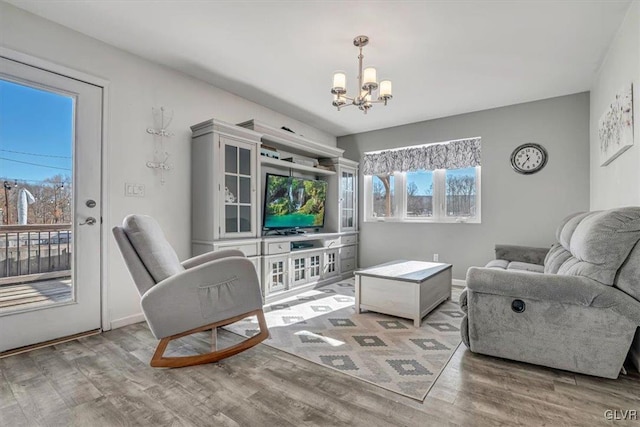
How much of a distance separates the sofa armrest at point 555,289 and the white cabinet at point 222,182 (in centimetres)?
225

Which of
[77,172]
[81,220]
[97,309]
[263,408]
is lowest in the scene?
[263,408]

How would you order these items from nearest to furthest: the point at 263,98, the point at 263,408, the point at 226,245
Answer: the point at 263,408 < the point at 226,245 < the point at 263,98

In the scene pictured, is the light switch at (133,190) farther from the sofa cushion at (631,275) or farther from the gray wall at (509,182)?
the sofa cushion at (631,275)

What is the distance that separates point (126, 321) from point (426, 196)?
4.03 m

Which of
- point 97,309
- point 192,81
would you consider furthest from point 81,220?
point 192,81

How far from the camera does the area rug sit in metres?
1.87

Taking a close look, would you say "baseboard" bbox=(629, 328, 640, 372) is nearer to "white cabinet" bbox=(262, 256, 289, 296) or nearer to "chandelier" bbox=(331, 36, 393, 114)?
"chandelier" bbox=(331, 36, 393, 114)

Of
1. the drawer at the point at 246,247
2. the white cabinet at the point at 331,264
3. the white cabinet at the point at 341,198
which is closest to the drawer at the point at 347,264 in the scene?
the white cabinet at the point at 331,264

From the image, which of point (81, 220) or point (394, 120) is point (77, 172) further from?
point (394, 120)

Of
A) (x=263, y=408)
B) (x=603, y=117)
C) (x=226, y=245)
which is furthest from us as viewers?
(x=226, y=245)

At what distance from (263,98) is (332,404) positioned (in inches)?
131

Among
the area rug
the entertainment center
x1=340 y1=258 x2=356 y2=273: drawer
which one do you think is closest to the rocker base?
the area rug

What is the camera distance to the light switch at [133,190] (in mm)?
2719

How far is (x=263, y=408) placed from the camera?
5.00 ft
